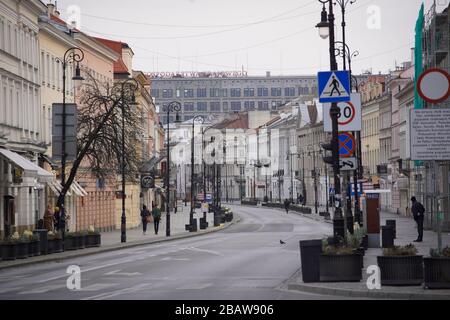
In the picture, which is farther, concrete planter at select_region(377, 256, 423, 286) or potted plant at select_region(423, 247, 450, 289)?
concrete planter at select_region(377, 256, 423, 286)

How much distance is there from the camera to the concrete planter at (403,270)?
22453 mm

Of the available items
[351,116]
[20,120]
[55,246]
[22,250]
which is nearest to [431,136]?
[351,116]

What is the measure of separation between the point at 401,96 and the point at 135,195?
1041 inches

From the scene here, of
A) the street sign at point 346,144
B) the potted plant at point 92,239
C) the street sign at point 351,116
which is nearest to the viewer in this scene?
the street sign at point 351,116

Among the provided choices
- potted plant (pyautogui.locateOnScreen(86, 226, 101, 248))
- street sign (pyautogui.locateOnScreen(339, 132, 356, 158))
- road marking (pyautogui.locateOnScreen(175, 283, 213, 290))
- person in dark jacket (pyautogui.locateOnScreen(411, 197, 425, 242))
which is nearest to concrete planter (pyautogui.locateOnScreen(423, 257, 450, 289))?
road marking (pyautogui.locateOnScreen(175, 283, 213, 290))

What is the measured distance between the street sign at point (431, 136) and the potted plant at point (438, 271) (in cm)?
200

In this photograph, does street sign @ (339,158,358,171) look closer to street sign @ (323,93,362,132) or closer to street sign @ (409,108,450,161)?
street sign @ (323,93,362,132)

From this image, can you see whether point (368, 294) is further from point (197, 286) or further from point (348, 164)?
point (348, 164)

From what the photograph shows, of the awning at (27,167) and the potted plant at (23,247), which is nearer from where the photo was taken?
the potted plant at (23,247)

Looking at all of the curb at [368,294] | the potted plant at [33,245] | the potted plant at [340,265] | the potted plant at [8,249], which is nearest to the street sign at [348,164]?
the potted plant at [340,265]

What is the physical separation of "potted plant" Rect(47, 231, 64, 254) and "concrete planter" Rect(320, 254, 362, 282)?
2184 cm

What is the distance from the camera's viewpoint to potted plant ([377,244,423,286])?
2245 centimetres

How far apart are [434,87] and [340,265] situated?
5.82m

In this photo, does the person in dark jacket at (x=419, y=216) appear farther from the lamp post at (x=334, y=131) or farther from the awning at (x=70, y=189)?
the awning at (x=70, y=189)
